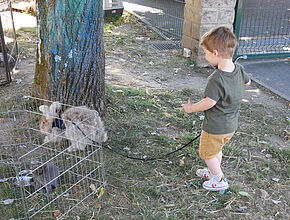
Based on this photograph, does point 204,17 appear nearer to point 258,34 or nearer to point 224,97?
point 258,34

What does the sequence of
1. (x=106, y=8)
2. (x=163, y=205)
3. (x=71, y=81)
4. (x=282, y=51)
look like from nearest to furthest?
(x=163, y=205), (x=71, y=81), (x=282, y=51), (x=106, y=8)

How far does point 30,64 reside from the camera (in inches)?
240

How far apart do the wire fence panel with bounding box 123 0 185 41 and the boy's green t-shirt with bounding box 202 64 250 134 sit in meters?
4.93

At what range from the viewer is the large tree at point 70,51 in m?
3.58

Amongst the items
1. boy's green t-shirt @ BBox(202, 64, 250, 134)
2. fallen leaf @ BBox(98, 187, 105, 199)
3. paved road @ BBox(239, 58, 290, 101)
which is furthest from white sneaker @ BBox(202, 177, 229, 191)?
paved road @ BBox(239, 58, 290, 101)

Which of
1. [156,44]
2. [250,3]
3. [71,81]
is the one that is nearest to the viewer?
[71,81]

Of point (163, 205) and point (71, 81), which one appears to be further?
point (71, 81)

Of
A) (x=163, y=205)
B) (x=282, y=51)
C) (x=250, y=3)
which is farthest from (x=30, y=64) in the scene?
(x=250, y=3)

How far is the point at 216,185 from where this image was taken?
3.23m

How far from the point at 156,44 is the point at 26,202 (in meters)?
5.38

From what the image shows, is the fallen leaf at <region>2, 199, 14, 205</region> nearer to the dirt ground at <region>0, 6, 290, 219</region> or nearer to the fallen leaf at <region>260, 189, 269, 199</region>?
the dirt ground at <region>0, 6, 290, 219</region>

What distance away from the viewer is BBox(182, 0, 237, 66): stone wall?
605cm

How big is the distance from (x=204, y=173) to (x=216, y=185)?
0.21 m

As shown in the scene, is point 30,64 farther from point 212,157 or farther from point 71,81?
point 212,157
